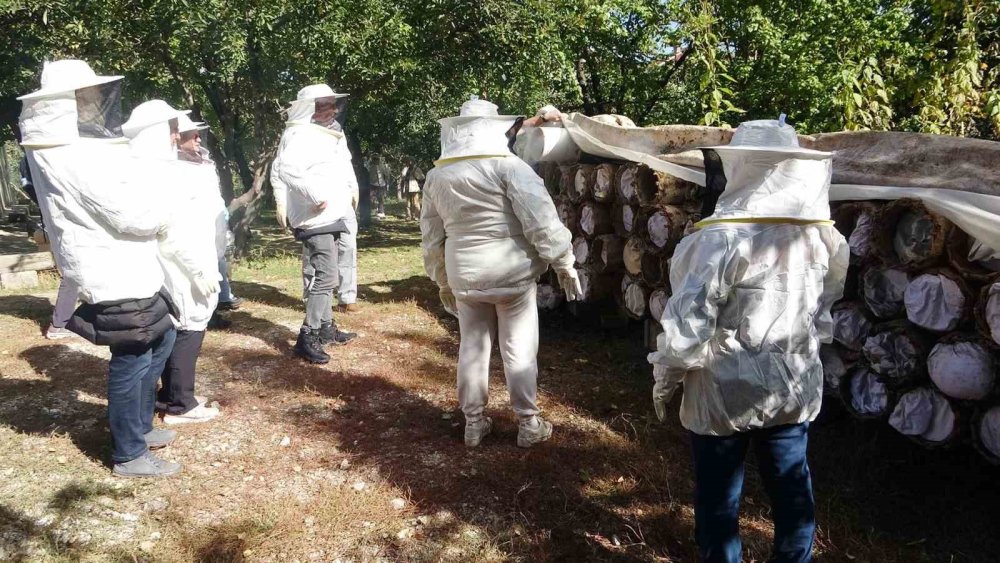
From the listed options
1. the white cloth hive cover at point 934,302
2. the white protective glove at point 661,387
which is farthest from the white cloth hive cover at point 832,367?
the white protective glove at point 661,387

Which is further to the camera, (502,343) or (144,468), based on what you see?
(502,343)

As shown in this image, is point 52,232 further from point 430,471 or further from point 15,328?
point 15,328

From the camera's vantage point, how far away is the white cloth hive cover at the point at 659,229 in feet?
16.2

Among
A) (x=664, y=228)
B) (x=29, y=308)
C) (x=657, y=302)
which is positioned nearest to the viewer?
(x=664, y=228)

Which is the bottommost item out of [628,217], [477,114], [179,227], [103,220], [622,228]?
[622,228]

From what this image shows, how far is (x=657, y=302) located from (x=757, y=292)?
278cm

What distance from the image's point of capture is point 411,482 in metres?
3.76

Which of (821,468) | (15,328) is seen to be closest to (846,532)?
(821,468)

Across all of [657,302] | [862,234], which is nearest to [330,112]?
[657,302]

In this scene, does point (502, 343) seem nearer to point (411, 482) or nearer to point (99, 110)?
point (411, 482)

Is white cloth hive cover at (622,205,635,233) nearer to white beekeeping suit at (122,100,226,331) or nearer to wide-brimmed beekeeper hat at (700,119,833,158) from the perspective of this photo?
wide-brimmed beekeeper hat at (700,119,833,158)

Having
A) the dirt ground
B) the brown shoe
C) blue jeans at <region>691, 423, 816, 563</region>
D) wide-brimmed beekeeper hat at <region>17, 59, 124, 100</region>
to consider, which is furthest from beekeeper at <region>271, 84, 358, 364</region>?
blue jeans at <region>691, 423, 816, 563</region>

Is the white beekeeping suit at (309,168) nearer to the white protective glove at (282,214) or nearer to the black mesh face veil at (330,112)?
the black mesh face veil at (330,112)

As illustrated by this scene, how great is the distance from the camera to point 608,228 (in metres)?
5.96
